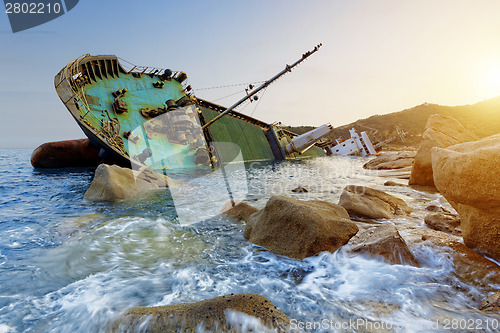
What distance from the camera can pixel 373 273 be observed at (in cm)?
321

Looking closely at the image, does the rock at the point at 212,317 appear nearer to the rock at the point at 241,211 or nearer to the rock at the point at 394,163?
the rock at the point at 241,211

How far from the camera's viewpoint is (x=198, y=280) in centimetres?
326

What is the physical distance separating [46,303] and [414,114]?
384 ft

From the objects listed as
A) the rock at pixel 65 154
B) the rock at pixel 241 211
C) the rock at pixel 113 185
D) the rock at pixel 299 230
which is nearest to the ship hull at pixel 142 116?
the rock at pixel 65 154

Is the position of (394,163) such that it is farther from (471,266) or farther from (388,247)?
(388,247)

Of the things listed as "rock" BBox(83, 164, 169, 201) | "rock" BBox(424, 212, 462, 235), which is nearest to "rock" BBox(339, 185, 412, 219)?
"rock" BBox(424, 212, 462, 235)

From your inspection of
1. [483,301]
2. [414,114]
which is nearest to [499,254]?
[483,301]

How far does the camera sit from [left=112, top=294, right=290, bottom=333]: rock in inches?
78.8

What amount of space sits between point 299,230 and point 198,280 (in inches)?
73.2

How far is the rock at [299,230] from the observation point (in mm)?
3824

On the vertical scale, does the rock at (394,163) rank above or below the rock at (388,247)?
below

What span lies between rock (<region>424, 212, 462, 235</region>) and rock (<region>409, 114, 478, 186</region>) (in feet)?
13.0

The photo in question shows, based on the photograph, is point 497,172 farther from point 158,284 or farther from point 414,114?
point 414,114

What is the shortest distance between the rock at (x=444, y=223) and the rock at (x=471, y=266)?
86cm
